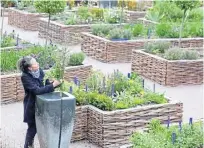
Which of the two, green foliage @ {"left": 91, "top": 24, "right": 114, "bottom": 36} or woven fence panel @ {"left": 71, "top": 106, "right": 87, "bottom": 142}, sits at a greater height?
green foliage @ {"left": 91, "top": 24, "right": 114, "bottom": 36}

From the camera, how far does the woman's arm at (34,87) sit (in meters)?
7.50

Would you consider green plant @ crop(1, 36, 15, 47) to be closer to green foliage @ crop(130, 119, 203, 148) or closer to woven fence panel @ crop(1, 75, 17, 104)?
woven fence panel @ crop(1, 75, 17, 104)

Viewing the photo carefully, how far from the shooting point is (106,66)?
14367 mm

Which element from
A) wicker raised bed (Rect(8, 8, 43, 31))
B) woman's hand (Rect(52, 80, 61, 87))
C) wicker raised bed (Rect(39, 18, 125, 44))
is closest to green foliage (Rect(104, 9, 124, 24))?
wicker raised bed (Rect(39, 18, 125, 44))

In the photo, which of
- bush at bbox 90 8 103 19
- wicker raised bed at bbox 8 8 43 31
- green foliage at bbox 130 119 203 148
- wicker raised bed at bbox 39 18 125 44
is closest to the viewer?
green foliage at bbox 130 119 203 148

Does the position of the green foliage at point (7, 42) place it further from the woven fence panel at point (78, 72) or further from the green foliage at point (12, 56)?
the woven fence panel at point (78, 72)

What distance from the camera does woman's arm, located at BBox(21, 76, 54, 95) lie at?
24.6 ft

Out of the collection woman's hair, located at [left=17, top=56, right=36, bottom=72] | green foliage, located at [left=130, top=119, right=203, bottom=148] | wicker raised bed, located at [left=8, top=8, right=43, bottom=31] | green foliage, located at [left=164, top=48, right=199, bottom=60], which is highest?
woman's hair, located at [left=17, top=56, right=36, bottom=72]

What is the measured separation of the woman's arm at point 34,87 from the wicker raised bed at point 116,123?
1115 mm

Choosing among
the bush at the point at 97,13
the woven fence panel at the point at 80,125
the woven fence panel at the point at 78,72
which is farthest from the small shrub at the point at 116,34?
the woven fence panel at the point at 80,125

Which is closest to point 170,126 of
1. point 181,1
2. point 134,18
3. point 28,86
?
point 28,86

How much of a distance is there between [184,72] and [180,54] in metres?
0.41

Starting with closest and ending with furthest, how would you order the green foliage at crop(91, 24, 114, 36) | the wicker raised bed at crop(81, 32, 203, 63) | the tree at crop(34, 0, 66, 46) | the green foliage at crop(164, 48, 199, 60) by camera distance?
the green foliage at crop(164, 48, 199, 60)
the wicker raised bed at crop(81, 32, 203, 63)
the tree at crop(34, 0, 66, 46)
the green foliage at crop(91, 24, 114, 36)

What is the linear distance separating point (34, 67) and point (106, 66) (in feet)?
22.3
